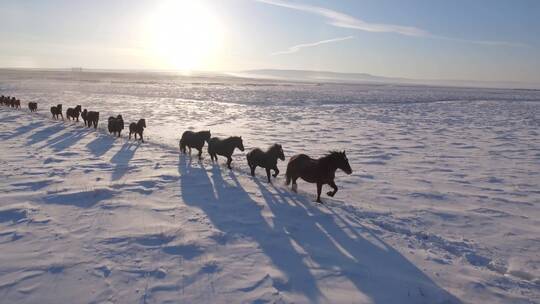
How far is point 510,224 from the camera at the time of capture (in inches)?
309

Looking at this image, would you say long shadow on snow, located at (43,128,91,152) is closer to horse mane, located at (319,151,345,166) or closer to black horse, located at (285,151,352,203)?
black horse, located at (285,151,352,203)

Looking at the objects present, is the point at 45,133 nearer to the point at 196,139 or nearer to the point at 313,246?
the point at 196,139

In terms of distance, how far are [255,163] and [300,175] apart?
1901 millimetres

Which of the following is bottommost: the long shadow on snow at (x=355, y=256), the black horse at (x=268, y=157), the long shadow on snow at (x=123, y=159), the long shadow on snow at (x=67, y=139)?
the long shadow on snow at (x=355, y=256)

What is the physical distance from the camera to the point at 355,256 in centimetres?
618

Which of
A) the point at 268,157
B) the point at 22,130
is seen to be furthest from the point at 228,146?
the point at 22,130

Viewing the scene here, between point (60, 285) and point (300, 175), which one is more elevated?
point (300, 175)

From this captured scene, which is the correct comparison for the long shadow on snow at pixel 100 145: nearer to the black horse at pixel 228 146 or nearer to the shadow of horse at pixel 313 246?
the black horse at pixel 228 146

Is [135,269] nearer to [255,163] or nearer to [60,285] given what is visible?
[60,285]

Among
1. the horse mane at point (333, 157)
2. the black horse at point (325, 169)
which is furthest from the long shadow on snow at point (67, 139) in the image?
the horse mane at point (333, 157)

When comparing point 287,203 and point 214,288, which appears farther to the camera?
point 287,203

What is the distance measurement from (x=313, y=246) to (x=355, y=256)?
2.44 feet

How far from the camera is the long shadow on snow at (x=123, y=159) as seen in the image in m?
10.5

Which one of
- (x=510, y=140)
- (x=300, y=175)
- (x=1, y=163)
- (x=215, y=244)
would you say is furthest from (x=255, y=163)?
(x=510, y=140)
